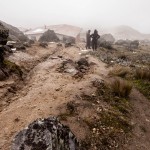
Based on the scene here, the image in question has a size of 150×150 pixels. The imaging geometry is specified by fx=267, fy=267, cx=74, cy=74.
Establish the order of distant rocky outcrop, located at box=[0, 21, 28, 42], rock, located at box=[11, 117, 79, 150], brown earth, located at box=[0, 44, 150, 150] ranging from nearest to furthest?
rock, located at box=[11, 117, 79, 150] → brown earth, located at box=[0, 44, 150, 150] → distant rocky outcrop, located at box=[0, 21, 28, 42]

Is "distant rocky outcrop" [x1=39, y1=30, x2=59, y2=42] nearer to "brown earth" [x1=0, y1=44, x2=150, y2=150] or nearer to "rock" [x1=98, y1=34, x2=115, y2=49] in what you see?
"rock" [x1=98, y1=34, x2=115, y2=49]

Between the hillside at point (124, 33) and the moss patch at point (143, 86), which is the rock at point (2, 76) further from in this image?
the hillside at point (124, 33)

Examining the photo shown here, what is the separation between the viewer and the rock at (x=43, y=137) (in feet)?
15.0

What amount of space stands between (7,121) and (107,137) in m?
2.55

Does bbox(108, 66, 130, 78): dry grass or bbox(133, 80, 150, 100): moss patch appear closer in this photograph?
bbox(133, 80, 150, 100): moss patch

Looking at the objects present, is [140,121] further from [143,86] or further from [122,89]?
[143,86]

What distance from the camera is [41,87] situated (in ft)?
30.8

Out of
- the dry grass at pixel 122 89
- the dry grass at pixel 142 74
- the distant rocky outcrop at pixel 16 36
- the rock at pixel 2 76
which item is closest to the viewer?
the dry grass at pixel 122 89

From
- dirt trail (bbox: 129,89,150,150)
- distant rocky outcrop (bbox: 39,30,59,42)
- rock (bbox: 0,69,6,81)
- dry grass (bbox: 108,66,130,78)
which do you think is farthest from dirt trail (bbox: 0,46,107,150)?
distant rocky outcrop (bbox: 39,30,59,42)

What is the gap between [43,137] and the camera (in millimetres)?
4645

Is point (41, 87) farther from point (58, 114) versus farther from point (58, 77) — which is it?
point (58, 114)

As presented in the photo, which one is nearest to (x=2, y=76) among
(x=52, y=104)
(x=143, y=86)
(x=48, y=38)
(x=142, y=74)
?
(x=52, y=104)

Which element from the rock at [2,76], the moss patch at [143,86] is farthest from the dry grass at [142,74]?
the rock at [2,76]

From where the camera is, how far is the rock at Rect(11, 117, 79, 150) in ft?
15.0
